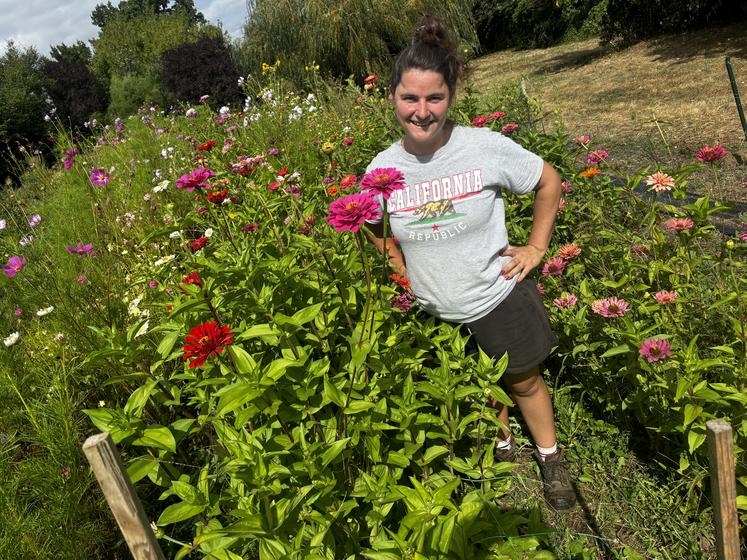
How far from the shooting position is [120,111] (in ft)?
60.5

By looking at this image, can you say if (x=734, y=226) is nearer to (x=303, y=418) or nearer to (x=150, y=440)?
(x=303, y=418)

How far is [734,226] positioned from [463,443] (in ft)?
6.75

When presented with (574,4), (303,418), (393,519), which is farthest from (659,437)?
(574,4)

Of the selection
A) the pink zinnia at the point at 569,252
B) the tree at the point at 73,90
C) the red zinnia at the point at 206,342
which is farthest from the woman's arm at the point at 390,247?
the tree at the point at 73,90

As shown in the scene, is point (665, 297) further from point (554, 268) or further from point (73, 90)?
point (73, 90)

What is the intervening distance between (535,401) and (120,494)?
1.46 m

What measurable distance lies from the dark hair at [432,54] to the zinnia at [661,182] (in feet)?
3.03

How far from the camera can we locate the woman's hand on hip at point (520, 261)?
180 cm

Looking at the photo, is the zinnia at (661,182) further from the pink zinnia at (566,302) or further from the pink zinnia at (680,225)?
the pink zinnia at (566,302)

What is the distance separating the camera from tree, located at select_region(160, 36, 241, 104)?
12539 millimetres

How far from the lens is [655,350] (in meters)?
1.65

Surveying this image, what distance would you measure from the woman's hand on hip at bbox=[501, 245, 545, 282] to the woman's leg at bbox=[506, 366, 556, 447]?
1.19 feet

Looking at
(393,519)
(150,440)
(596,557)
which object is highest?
(150,440)

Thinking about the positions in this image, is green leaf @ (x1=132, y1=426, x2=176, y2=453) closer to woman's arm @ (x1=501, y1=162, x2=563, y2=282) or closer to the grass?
woman's arm @ (x1=501, y1=162, x2=563, y2=282)
